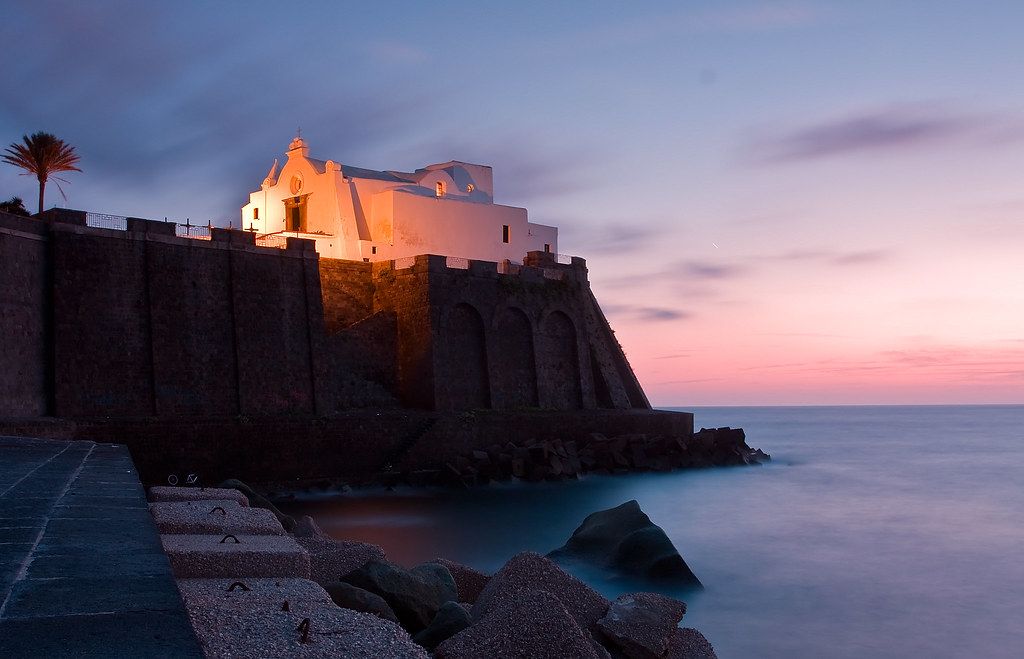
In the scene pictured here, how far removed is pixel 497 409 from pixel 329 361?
514cm

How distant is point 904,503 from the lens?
23766 mm

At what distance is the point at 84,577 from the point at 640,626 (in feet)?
14.3

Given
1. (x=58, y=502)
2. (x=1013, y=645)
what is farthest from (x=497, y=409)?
(x=58, y=502)

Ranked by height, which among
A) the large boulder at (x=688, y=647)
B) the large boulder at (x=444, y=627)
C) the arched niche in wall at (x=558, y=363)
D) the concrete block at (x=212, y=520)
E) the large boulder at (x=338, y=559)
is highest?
the arched niche in wall at (x=558, y=363)

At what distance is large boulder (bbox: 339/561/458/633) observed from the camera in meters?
6.38

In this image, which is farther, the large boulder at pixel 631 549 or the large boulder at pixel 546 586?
the large boulder at pixel 631 549

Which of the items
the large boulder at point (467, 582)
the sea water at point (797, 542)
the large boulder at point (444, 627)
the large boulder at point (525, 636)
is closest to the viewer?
the large boulder at point (525, 636)

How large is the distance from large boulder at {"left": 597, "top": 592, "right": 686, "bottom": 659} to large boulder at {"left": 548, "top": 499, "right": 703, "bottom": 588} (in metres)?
4.17

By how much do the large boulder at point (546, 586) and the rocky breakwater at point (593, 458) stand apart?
15631 millimetres

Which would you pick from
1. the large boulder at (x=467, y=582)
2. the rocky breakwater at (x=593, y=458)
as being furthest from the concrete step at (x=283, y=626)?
the rocky breakwater at (x=593, y=458)

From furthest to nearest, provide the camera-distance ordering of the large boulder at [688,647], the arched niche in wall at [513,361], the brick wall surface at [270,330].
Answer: the arched niche in wall at [513,361] < the brick wall surface at [270,330] < the large boulder at [688,647]

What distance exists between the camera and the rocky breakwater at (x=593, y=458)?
23.0 metres

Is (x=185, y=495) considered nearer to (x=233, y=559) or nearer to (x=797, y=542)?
(x=233, y=559)

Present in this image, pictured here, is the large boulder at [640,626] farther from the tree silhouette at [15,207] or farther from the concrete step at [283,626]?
the tree silhouette at [15,207]
